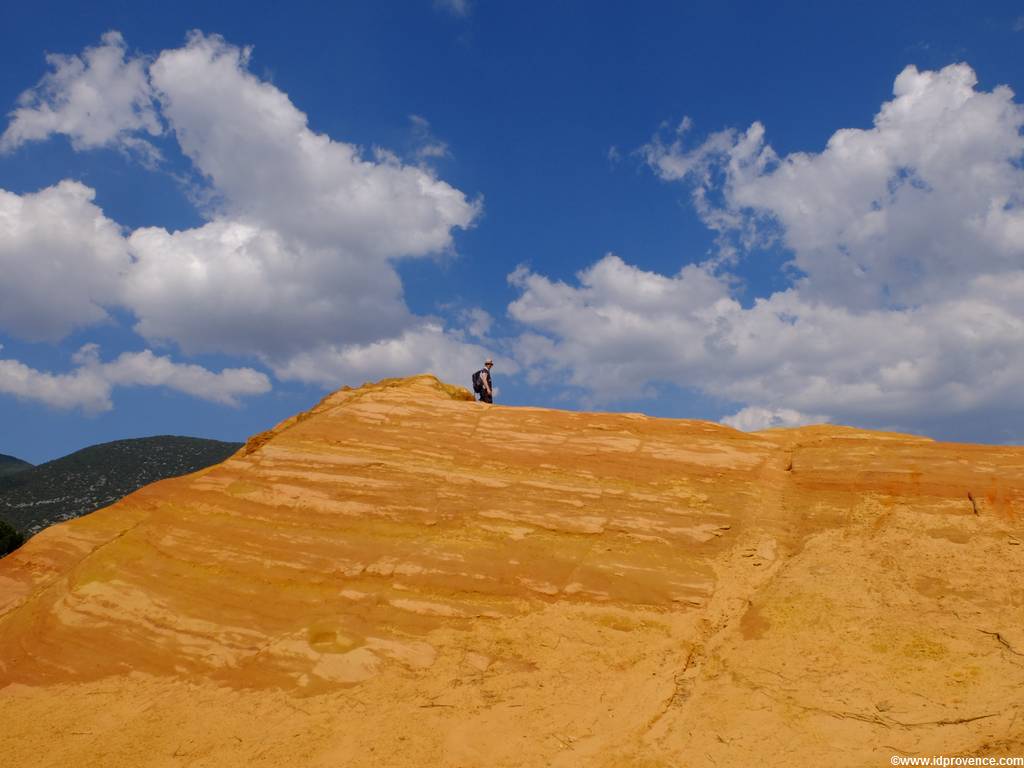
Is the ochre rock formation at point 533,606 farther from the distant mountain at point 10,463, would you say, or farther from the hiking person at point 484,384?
the distant mountain at point 10,463

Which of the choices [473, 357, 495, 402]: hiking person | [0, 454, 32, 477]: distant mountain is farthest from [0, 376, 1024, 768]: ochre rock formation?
[0, 454, 32, 477]: distant mountain

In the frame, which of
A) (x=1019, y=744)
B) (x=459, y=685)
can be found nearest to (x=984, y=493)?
(x=1019, y=744)

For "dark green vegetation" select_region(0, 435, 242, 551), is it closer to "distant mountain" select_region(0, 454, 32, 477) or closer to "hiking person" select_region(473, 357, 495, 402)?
"distant mountain" select_region(0, 454, 32, 477)

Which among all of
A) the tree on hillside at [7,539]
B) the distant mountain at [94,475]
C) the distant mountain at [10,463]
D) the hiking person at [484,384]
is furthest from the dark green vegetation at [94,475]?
the hiking person at [484,384]

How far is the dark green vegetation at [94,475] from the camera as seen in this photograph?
86.4 metres

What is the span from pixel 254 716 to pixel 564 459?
7976mm

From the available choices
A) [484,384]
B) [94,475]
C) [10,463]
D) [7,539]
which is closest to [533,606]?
[484,384]

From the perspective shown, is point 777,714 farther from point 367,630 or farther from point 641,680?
point 367,630

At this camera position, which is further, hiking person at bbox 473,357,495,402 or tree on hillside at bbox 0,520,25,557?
tree on hillside at bbox 0,520,25,557

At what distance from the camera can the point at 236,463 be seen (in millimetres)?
17000

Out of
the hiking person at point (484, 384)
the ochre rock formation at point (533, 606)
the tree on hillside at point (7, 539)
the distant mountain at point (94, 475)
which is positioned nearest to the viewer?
the ochre rock formation at point (533, 606)

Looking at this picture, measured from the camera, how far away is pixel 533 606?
1280cm

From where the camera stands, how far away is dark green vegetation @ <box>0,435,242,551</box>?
86.4 meters

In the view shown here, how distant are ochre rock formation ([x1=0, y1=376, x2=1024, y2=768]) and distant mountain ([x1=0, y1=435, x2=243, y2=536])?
7579 cm
